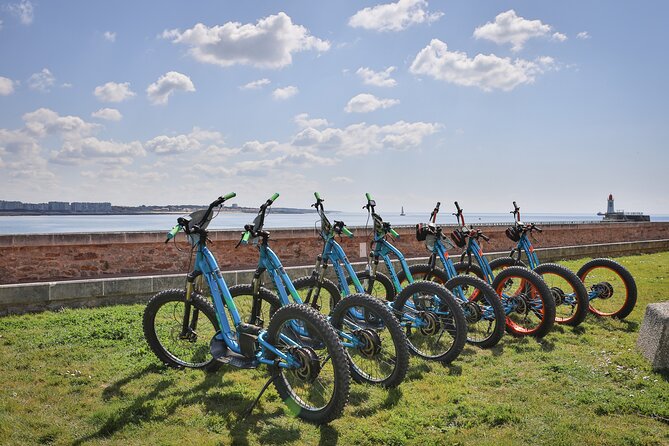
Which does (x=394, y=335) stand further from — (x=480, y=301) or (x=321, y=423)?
(x=480, y=301)

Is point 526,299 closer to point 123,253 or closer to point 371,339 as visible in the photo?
point 371,339

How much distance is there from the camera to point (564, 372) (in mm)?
4520

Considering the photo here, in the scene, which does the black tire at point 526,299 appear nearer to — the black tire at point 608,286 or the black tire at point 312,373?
the black tire at point 608,286

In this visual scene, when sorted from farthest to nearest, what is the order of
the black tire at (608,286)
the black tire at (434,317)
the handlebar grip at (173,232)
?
the black tire at (608,286) → the black tire at (434,317) → the handlebar grip at (173,232)

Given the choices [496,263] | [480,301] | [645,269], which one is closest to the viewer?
[480,301]

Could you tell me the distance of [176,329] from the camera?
4.63m

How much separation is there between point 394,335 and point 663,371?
260cm

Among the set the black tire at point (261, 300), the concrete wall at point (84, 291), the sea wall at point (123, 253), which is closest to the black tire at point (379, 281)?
the black tire at point (261, 300)

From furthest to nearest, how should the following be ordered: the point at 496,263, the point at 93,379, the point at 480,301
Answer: the point at 496,263 < the point at 480,301 < the point at 93,379

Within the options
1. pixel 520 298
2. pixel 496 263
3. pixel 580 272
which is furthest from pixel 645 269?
pixel 520 298

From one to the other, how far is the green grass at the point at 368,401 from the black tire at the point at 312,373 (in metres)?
0.13


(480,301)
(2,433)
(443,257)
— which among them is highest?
(443,257)

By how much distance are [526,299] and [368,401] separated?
2770 millimetres

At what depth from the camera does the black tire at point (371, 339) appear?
3838mm
